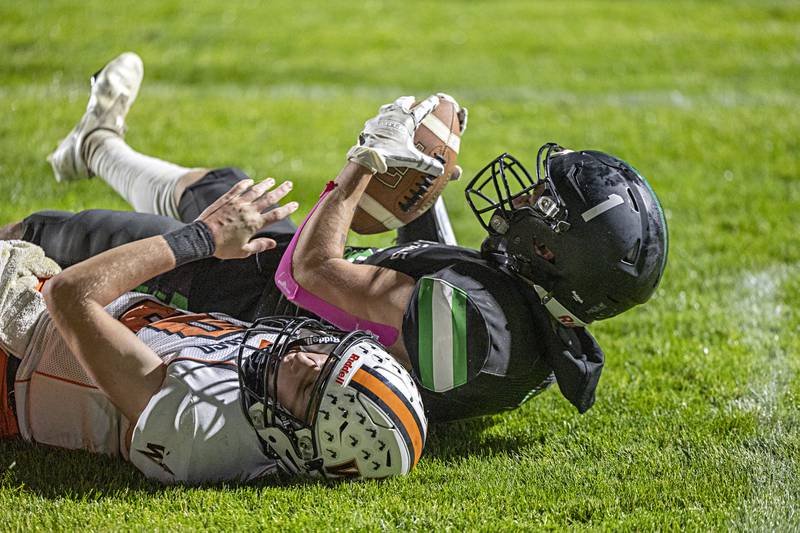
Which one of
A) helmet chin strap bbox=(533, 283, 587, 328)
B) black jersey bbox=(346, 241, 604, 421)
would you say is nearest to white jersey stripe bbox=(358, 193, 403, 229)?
black jersey bbox=(346, 241, 604, 421)

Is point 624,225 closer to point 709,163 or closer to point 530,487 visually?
point 530,487

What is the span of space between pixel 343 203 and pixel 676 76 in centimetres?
930

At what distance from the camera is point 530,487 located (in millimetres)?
3346

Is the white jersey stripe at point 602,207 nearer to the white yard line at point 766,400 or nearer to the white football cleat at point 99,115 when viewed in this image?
the white yard line at point 766,400

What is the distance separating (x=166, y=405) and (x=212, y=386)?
0.53ft

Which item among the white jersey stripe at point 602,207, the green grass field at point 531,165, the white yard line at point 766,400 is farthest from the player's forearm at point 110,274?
the white yard line at point 766,400

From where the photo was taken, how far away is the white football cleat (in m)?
5.21

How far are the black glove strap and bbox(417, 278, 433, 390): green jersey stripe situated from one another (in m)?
0.75

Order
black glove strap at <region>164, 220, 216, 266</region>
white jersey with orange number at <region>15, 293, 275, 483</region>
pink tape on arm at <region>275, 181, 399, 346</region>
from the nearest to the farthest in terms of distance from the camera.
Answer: white jersey with orange number at <region>15, 293, 275, 483</region>, black glove strap at <region>164, 220, 216, 266</region>, pink tape on arm at <region>275, 181, 399, 346</region>

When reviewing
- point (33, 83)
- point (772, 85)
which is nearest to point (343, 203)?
point (33, 83)

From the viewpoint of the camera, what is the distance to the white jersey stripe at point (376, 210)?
392 cm

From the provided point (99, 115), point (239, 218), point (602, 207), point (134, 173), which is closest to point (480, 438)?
point (602, 207)

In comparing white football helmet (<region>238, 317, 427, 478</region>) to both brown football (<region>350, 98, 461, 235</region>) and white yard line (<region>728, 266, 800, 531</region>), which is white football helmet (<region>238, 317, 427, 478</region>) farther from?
white yard line (<region>728, 266, 800, 531</region>)

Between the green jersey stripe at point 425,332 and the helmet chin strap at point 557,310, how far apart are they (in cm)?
42
